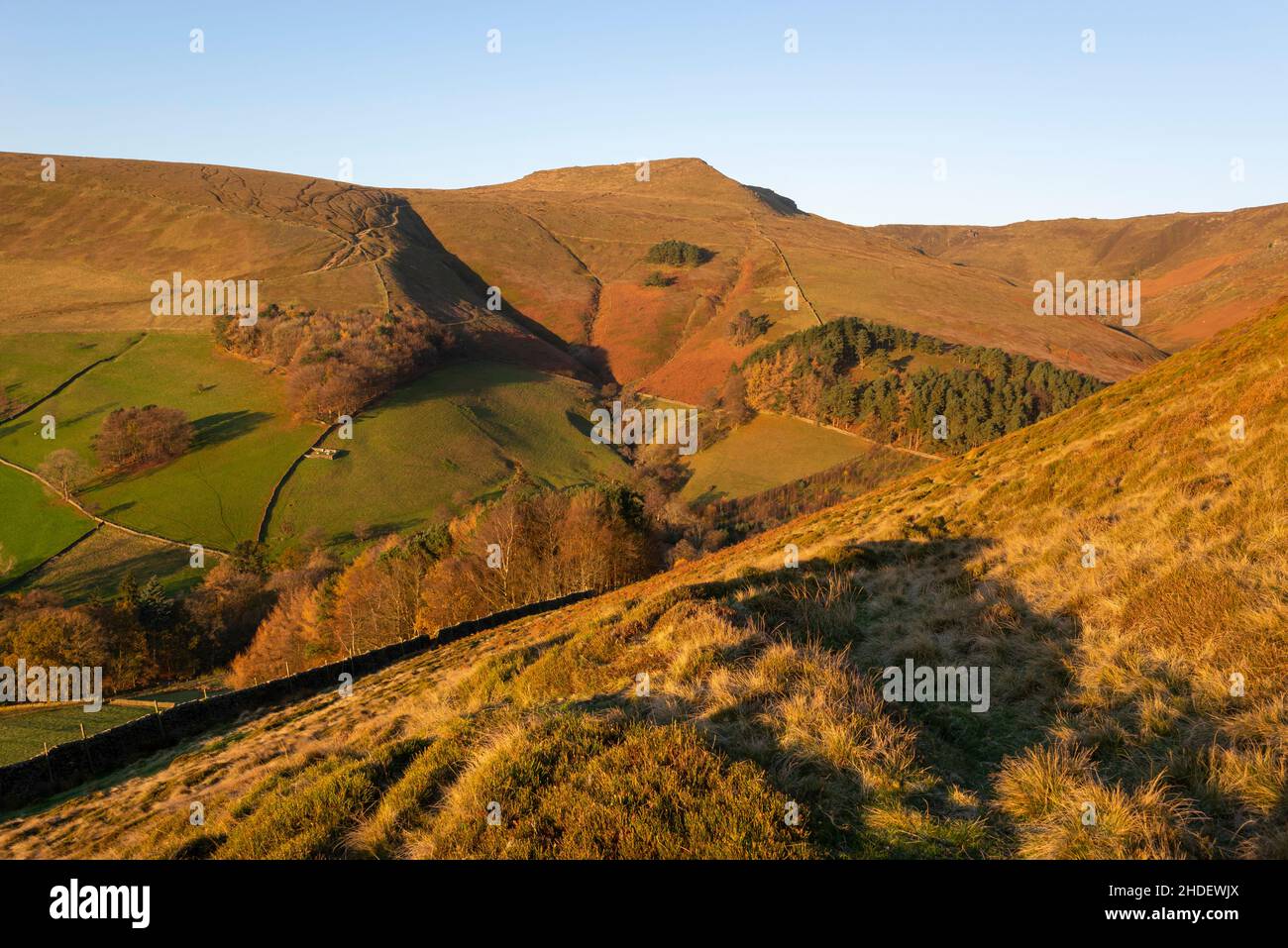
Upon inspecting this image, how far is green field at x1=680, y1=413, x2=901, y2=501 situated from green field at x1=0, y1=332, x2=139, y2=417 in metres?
85.9

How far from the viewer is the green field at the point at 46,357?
267 feet

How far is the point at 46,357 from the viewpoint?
287 ft

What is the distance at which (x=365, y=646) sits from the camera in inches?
1640

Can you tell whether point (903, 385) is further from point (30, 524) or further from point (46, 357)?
point (46, 357)

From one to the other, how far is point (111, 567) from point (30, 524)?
513 inches

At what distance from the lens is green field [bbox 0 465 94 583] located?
186 ft

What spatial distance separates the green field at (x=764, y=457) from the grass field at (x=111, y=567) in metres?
55.8

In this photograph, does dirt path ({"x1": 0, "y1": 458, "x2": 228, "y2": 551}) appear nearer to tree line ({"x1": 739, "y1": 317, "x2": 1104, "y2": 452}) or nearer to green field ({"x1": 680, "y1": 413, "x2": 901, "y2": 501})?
green field ({"x1": 680, "y1": 413, "x2": 901, "y2": 501})

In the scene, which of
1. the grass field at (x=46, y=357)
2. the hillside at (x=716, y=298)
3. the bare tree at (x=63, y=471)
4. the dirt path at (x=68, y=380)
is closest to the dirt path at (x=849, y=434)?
the hillside at (x=716, y=298)

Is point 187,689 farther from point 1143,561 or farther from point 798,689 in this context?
point 1143,561

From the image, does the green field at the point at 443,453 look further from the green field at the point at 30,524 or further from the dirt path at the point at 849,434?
the dirt path at the point at 849,434

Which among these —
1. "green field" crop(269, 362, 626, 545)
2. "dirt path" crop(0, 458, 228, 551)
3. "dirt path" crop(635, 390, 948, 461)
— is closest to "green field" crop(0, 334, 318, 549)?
"dirt path" crop(0, 458, 228, 551)
